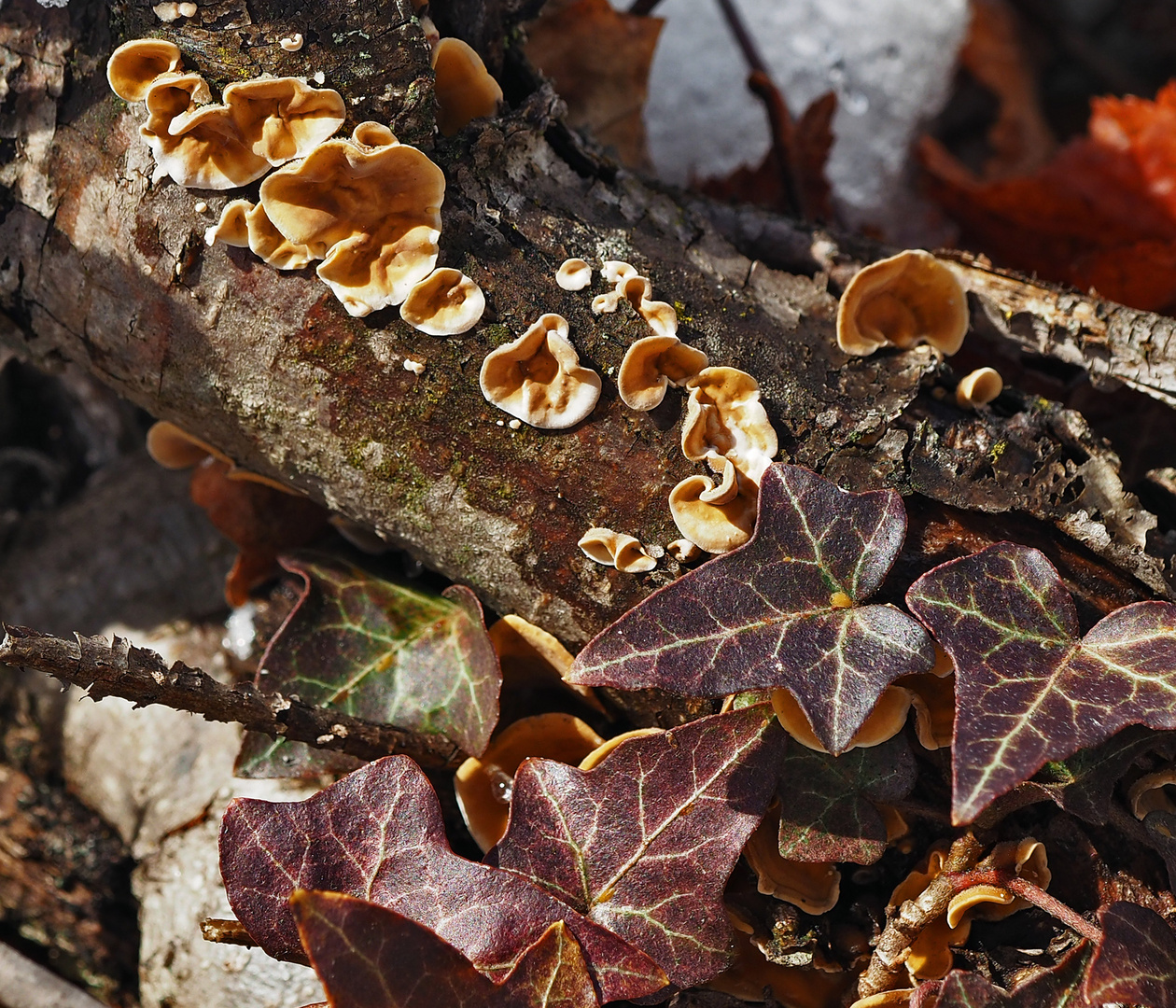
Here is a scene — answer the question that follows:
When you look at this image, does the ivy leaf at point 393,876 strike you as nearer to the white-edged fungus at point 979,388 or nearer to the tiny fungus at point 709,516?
the tiny fungus at point 709,516

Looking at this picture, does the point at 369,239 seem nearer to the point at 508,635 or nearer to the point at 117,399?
the point at 508,635

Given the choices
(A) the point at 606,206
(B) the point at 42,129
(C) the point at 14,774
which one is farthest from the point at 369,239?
(C) the point at 14,774


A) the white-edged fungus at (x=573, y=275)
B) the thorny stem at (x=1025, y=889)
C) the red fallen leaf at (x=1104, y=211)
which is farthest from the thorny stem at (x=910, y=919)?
the red fallen leaf at (x=1104, y=211)

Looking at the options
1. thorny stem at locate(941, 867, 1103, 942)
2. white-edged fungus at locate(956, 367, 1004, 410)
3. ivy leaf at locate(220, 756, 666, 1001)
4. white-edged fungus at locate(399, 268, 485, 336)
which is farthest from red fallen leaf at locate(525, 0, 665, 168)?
thorny stem at locate(941, 867, 1103, 942)

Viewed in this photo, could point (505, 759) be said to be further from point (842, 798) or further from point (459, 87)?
point (459, 87)

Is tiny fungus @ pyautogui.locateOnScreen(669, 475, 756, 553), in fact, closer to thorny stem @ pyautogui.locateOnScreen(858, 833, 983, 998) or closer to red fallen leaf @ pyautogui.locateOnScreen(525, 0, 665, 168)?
thorny stem @ pyautogui.locateOnScreen(858, 833, 983, 998)

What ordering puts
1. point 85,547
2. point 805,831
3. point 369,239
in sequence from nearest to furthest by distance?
1. point 805,831
2. point 369,239
3. point 85,547

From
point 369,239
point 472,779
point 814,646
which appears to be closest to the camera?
point 814,646
